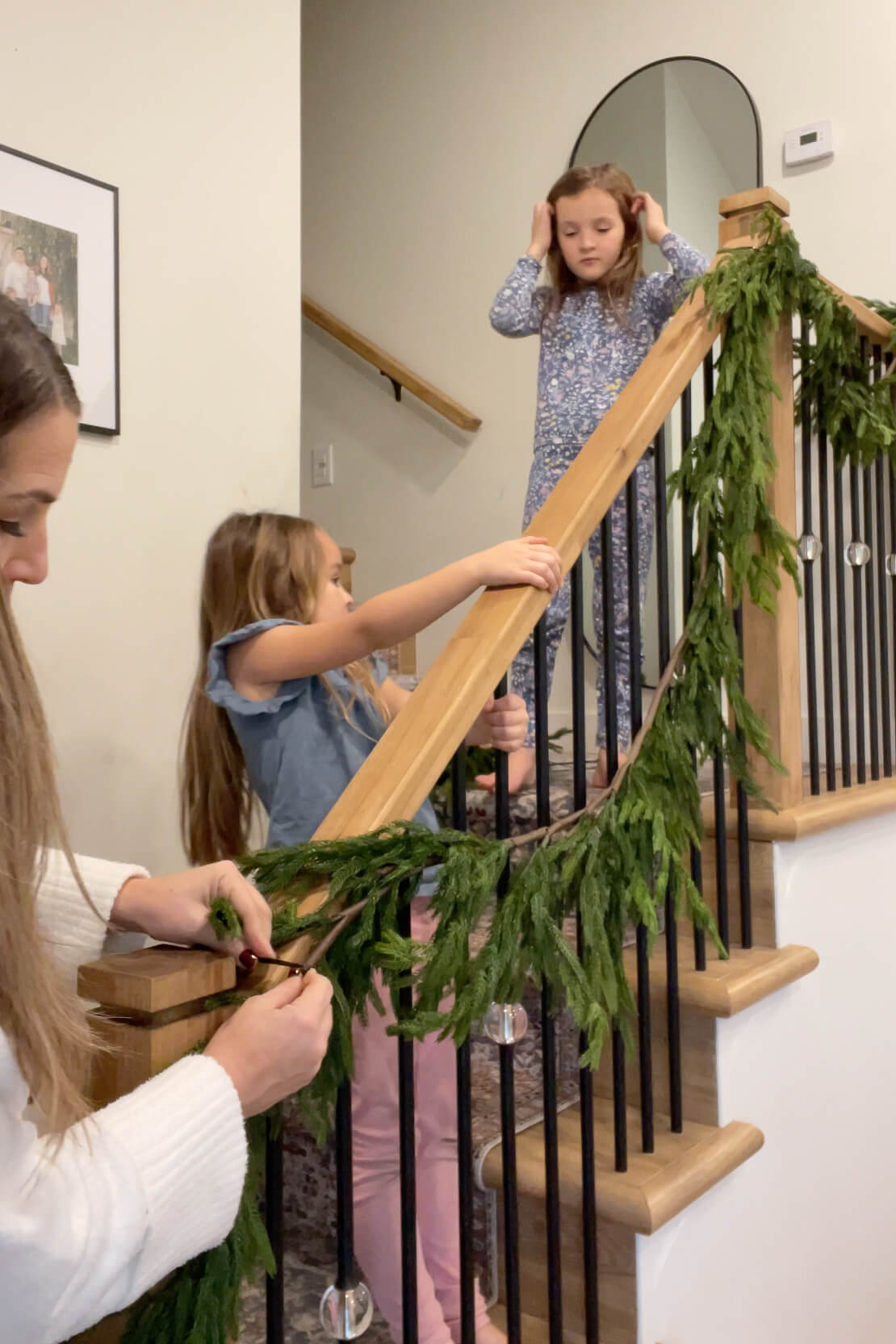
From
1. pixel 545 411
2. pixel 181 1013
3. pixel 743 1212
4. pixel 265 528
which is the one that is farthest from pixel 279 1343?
pixel 545 411

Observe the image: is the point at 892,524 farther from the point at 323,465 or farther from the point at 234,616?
the point at 323,465

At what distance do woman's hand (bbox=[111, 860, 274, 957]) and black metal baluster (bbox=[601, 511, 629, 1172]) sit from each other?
63 cm

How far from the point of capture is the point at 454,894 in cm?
100

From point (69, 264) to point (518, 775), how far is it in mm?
1152

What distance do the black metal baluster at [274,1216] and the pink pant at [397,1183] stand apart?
0.34 metres

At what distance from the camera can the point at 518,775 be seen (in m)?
1.79

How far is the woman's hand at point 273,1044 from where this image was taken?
72 cm

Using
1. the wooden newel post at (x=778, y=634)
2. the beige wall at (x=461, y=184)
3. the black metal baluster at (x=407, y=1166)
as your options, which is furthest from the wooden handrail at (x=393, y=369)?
the black metal baluster at (x=407, y=1166)

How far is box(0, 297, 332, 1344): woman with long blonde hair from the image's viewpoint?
598 mm

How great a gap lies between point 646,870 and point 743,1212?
2.06 ft

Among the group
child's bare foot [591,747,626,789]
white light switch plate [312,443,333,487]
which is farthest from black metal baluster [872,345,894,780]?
white light switch plate [312,443,333,487]

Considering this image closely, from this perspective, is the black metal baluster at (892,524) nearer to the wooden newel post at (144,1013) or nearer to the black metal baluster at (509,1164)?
the black metal baluster at (509,1164)

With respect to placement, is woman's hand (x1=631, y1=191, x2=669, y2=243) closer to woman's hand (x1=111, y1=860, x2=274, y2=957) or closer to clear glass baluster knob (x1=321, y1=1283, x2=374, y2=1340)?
woman's hand (x1=111, y1=860, x2=274, y2=957)

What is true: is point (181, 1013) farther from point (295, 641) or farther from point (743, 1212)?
point (743, 1212)
